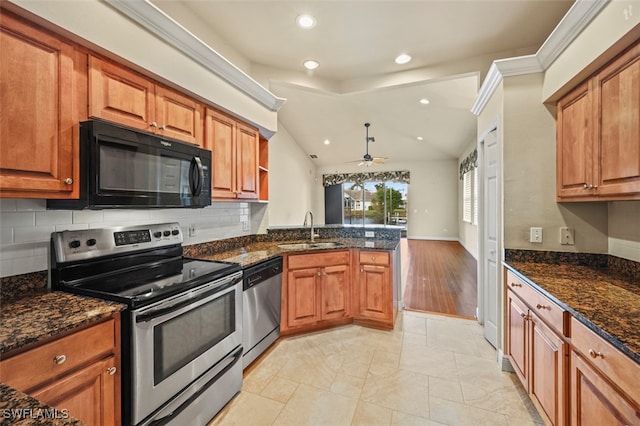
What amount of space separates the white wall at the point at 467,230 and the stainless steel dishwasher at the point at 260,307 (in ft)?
18.0

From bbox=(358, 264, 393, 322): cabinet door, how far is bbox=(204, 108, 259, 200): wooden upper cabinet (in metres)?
1.45

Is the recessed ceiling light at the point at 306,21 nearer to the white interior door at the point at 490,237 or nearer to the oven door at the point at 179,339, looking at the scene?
the white interior door at the point at 490,237

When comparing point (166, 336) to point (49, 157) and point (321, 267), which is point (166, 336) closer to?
point (49, 157)

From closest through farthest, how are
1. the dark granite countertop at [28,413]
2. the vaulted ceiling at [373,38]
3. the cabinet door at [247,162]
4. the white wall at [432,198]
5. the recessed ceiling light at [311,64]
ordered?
the dark granite countertop at [28,413] < the vaulted ceiling at [373,38] < the cabinet door at [247,162] < the recessed ceiling light at [311,64] < the white wall at [432,198]

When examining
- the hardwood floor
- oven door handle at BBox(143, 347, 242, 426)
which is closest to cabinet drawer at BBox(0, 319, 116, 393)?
oven door handle at BBox(143, 347, 242, 426)

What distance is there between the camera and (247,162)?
9.12 ft

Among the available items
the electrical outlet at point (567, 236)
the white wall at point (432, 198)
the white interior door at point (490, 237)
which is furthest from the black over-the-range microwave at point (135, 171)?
the white wall at point (432, 198)

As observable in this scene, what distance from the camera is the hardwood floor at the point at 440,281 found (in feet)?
11.7

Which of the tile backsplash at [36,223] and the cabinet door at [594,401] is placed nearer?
the cabinet door at [594,401]

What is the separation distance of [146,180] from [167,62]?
2.72ft

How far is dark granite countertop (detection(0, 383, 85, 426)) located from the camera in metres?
0.59

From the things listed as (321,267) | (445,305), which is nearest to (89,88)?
(321,267)

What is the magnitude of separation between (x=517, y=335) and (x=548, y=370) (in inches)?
20.2

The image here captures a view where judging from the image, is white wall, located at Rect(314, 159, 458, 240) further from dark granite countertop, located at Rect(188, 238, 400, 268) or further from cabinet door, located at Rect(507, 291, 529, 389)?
cabinet door, located at Rect(507, 291, 529, 389)
